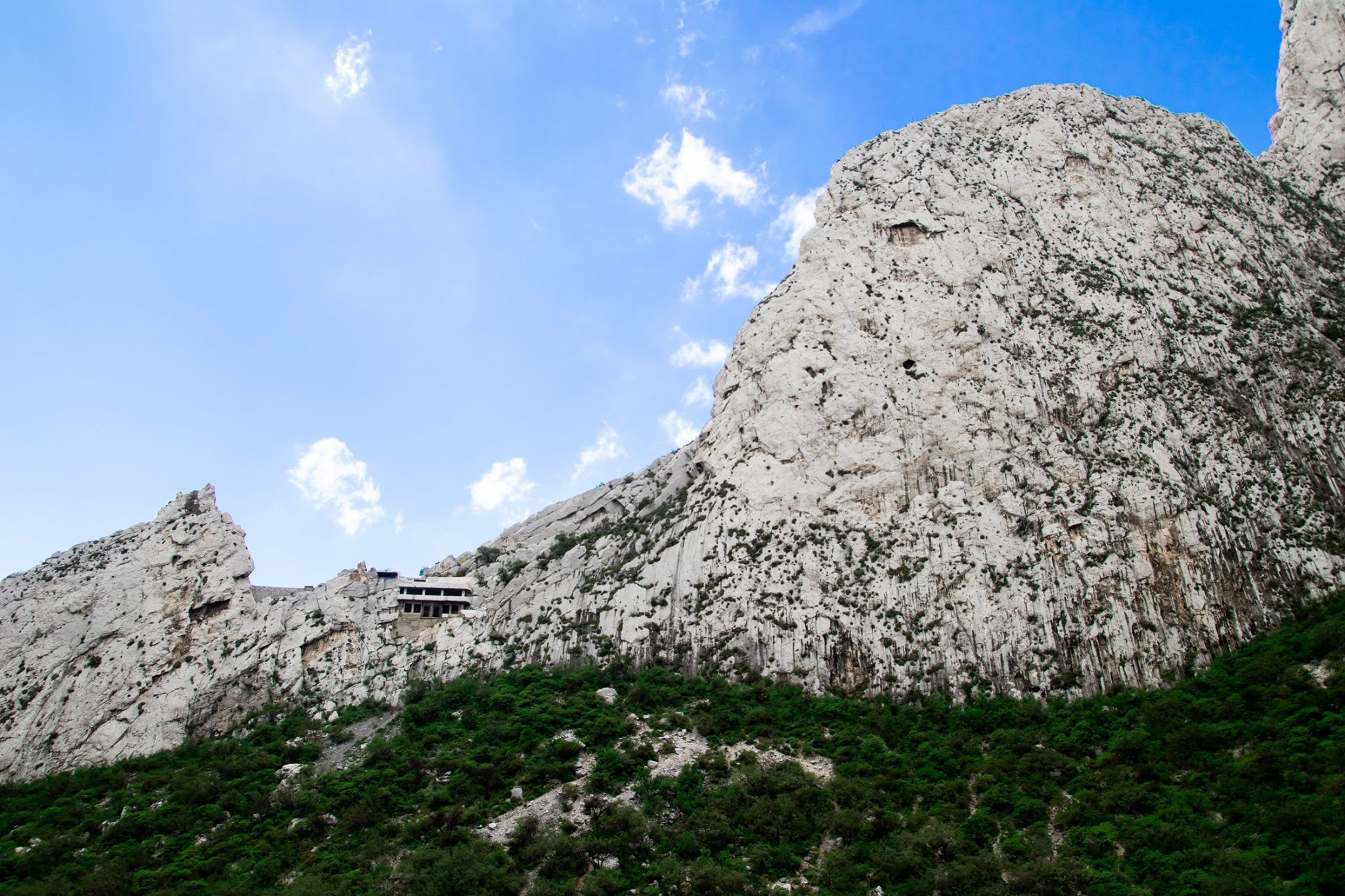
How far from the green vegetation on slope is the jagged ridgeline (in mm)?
3378

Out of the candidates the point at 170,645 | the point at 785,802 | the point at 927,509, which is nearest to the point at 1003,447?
the point at 927,509

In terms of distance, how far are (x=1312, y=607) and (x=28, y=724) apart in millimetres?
67518

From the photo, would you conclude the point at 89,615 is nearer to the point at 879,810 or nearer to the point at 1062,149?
the point at 879,810

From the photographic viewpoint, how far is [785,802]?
3722 centimetres

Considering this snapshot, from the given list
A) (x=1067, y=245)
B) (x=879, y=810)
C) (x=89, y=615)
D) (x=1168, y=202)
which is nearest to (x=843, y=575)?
(x=879, y=810)

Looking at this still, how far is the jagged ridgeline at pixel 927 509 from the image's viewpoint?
46031 millimetres

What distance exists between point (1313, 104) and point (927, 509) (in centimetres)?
5620

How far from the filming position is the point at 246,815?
40.9 metres

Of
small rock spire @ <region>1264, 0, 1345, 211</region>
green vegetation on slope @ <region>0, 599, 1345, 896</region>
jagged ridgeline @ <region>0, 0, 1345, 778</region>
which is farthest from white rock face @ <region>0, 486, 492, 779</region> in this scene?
small rock spire @ <region>1264, 0, 1345, 211</region>

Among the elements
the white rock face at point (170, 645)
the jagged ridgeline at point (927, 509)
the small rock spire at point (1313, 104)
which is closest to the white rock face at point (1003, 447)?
the jagged ridgeline at point (927, 509)

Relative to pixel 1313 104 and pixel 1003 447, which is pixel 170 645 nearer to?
pixel 1003 447

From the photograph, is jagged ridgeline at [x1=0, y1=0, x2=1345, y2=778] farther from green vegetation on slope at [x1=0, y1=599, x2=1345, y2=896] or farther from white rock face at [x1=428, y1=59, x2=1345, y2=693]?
green vegetation on slope at [x1=0, y1=599, x2=1345, y2=896]

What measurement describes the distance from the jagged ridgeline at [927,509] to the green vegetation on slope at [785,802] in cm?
338

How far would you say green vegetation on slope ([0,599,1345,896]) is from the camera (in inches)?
1248
